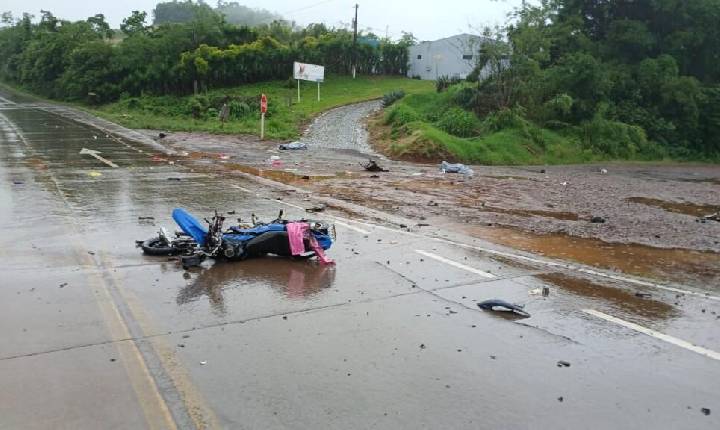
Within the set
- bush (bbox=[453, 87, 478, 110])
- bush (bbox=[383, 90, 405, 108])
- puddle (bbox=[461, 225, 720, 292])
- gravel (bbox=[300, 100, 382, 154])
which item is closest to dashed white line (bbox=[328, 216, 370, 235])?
puddle (bbox=[461, 225, 720, 292])

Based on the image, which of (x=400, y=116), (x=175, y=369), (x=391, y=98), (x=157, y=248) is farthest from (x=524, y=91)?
(x=175, y=369)

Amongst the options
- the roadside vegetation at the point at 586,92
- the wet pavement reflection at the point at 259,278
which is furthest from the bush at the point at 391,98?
the wet pavement reflection at the point at 259,278

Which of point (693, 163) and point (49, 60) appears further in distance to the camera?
point (49, 60)

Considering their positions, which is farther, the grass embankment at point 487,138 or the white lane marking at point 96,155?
the grass embankment at point 487,138

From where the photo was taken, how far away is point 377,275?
328 inches

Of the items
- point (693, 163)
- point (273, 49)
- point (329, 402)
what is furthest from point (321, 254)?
point (273, 49)

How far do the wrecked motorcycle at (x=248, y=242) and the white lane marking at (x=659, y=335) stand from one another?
364cm

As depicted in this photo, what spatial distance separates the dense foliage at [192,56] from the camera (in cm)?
5234

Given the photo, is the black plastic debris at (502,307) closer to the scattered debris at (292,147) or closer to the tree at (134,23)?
the scattered debris at (292,147)

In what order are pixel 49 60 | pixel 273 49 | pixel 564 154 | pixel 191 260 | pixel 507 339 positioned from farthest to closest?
pixel 49 60
pixel 273 49
pixel 564 154
pixel 191 260
pixel 507 339

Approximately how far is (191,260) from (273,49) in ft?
156

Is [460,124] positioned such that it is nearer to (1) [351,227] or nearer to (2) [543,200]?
(2) [543,200]

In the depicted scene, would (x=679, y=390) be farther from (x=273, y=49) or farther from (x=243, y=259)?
(x=273, y=49)

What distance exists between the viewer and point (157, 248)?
885 cm
